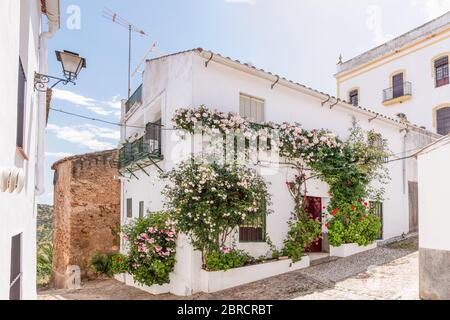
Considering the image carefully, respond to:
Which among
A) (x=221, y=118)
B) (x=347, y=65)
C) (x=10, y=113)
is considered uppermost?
(x=347, y=65)

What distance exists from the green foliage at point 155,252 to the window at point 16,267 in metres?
4.02

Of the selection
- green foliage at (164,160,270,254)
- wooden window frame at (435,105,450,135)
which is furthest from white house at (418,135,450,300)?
wooden window frame at (435,105,450,135)

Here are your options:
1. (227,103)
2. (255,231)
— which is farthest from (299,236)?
(227,103)

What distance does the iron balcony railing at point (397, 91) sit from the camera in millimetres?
21031

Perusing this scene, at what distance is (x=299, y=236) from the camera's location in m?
10.5

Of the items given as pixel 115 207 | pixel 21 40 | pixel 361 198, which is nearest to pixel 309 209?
pixel 361 198

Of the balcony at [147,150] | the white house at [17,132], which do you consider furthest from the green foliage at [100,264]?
the white house at [17,132]

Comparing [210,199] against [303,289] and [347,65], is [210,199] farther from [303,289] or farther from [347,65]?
[347,65]

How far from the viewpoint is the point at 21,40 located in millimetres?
4969

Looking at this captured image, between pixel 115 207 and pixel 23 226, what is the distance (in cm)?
964

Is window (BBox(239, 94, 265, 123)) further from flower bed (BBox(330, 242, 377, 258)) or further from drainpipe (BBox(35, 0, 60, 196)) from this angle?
drainpipe (BBox(35, 0, 60, 196))

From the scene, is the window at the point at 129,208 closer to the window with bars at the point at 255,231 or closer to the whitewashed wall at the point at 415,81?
the window with bars at the point at 255,231

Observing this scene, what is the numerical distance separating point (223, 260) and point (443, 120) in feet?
56.3

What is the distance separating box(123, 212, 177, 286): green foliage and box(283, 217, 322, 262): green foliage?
135 inches
